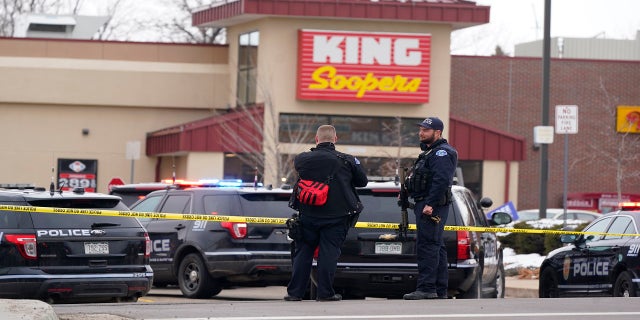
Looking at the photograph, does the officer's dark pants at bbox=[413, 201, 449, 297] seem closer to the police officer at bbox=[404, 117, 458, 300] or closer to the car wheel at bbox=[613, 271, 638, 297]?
the police officer at bbox=[404, 117, 458, 300]

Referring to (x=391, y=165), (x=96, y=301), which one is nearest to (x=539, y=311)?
(x=96, y=301)

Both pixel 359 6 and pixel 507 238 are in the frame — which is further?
pixel 359 6

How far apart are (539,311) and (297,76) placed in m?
27.5

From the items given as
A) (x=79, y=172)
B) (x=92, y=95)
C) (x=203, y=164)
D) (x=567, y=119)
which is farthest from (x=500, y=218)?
(x=92, y=95)

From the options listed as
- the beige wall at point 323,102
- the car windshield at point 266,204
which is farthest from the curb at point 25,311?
the beige wall at point 323,102

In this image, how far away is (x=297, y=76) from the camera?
39.0 meters

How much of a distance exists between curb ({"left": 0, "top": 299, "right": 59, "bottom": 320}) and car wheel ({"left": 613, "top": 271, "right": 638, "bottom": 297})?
7175 millimetres

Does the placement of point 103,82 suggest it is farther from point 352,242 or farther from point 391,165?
point 352,242

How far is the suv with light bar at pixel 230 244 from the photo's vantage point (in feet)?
55.5

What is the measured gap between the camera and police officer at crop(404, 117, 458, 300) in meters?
13.0

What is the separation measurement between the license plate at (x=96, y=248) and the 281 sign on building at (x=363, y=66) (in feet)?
82.0

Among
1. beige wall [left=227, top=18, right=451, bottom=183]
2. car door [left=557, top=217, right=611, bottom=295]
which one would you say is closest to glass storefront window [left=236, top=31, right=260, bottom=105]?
beige wall [left=227, top=18, right=451, bottom=183]

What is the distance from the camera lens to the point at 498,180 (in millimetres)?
41594

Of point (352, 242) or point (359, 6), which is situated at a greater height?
point (359, 6)
